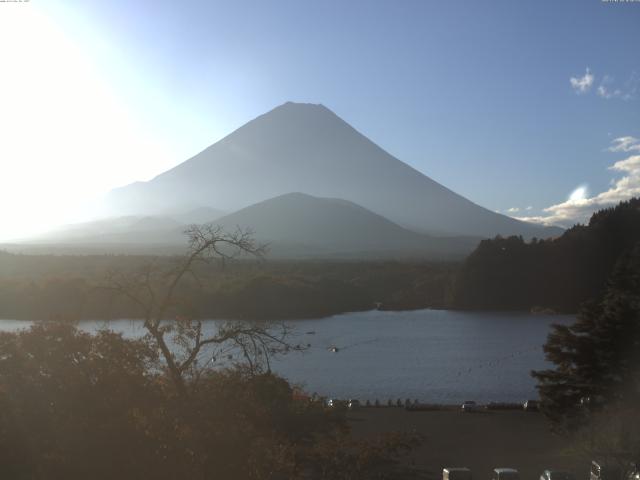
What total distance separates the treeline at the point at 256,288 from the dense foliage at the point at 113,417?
14159mm

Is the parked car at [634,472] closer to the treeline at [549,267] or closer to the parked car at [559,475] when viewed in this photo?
the parked car at [559,475]

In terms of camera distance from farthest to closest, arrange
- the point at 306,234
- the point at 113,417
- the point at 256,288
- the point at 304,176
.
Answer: the point at 304,176 → the point at 306,234 → the point at 256,288 → the point at 113,417

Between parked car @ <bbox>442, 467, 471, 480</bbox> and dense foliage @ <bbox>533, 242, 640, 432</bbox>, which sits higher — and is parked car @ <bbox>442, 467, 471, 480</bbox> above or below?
below

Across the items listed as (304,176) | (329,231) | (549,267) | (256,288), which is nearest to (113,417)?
(256,288)

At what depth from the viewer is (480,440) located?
8039mm

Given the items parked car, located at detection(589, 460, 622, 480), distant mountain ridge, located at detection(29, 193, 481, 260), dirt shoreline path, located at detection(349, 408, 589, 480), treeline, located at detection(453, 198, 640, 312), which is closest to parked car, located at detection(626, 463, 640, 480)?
parked car, located at detection(589, 460, 622, 480)

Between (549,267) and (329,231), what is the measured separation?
3864cm

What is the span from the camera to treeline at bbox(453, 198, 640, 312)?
98.9 feet

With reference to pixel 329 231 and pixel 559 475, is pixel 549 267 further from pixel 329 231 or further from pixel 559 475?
pixel 329 231

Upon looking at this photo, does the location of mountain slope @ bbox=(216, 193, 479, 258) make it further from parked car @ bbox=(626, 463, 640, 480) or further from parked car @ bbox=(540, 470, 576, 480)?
parked car @ bbox=(626, 463, 640, 480)

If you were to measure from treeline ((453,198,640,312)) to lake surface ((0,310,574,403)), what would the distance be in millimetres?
3189

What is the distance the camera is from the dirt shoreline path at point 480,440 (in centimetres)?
671

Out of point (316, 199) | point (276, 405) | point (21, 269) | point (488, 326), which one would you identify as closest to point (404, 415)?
point (276, 405)

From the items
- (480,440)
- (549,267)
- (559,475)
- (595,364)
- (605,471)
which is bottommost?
(480,440)
